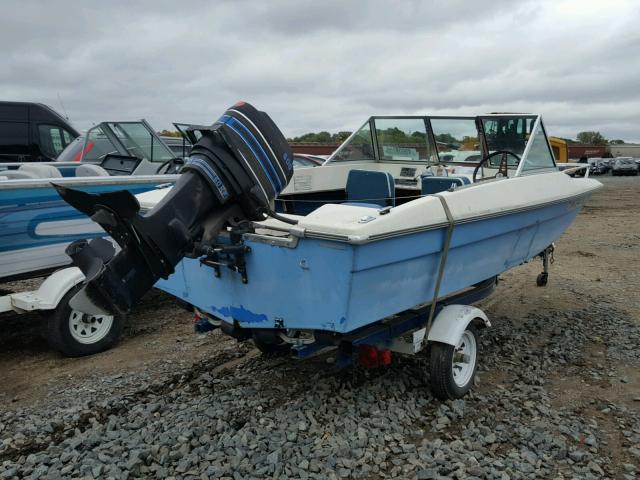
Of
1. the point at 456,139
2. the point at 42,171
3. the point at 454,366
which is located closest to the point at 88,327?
the point at 42,171

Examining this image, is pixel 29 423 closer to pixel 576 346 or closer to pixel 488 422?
pixel 488 422

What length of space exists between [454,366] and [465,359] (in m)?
0.11

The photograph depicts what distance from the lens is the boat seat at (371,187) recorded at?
14.8 ft

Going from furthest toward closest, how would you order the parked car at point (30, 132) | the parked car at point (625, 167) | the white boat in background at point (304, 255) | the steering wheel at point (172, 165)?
1. the parked car at point (625, 167)
2. the parked car at point (30, 132)
3. the steering wheel at point (172, 165)
4. the white boat in background at point (304, 255)

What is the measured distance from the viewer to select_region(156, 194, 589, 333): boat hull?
9.30 feet

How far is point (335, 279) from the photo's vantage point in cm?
282

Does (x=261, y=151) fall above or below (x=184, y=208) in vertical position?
above

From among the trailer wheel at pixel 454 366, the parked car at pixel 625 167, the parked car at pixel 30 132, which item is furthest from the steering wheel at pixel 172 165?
the parked car at pixel 625 167

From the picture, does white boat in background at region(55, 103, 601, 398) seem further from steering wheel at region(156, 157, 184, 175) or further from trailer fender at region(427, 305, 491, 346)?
steering wheel at region(156, 157, 184, 175)

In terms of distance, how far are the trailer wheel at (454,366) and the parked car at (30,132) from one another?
924 centimetres

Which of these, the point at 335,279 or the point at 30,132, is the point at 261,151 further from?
the point at 30,132

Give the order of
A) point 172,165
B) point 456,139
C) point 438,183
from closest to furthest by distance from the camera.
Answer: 1. point 438,183
2. point 456,139
3. point 172,165

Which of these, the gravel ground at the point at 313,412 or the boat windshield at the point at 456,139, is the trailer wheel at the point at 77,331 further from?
the boat windshield at the point at 456,139

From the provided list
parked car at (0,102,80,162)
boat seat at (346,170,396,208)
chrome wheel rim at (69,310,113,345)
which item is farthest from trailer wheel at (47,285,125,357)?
parked car at (0,102,80,162)
